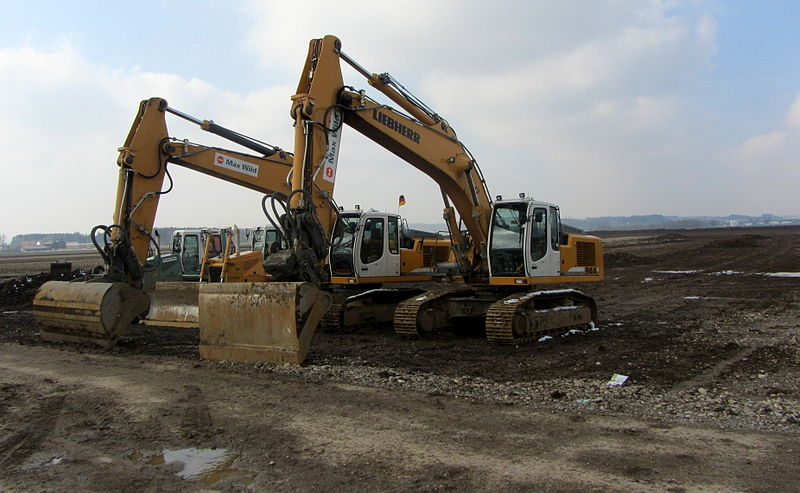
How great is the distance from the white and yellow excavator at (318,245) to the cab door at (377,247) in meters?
0.07

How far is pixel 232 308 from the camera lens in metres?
8.38

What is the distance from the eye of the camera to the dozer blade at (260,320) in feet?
26.0

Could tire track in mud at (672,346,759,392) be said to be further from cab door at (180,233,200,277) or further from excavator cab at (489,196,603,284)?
cab door at (180,233,200,277)

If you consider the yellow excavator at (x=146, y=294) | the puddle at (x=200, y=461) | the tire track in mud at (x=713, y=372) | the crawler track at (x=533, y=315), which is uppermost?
A: the yellow excavator at (x=146, y=294)

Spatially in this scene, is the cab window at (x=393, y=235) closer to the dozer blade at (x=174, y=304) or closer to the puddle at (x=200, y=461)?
the dozer blade at (x=174, y=304)

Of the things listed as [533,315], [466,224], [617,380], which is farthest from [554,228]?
[617,380]

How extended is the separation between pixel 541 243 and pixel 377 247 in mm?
3464

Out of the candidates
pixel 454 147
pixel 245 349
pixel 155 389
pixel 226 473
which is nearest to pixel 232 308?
pixel 245 349

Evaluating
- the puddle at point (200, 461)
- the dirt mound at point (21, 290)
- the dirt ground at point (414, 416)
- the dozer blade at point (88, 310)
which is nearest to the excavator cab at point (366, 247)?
the dirt ground at point (414, 416)

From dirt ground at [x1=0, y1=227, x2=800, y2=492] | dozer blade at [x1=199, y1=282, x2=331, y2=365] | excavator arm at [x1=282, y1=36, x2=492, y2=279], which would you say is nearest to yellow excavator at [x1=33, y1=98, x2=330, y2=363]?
dozer blade at [x1=199, y1=282, x2=331, y2=365]

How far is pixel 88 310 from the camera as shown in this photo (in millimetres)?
9812

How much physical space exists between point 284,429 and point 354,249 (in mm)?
7314

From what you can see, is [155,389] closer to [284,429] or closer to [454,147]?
[284,429]

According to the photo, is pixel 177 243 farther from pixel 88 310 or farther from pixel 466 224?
pixel 466 224
